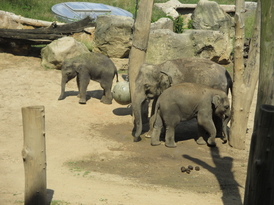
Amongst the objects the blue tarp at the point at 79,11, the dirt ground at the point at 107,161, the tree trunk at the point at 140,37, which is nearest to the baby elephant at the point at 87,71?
the dirt ground at the point at 107,161

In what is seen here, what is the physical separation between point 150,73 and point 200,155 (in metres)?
1.80

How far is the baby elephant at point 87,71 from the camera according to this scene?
10.6 metres

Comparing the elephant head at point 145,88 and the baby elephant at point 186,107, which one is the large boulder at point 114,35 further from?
the baby elephant at point 186,107

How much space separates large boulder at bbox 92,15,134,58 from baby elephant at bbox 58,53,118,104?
132 inches

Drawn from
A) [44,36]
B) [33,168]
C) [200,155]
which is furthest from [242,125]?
[44,36]

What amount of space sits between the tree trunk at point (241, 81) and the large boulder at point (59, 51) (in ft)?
20.8

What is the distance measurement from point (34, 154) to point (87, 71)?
19.1ft

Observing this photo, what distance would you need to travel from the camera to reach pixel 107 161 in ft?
24.2

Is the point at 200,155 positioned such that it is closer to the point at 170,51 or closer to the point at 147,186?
the point at 147,186

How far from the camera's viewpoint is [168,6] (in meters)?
19.8

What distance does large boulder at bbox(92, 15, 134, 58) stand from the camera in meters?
14.1

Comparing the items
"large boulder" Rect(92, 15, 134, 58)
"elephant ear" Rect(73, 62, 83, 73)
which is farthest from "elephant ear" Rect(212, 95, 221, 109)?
"large boulder" Rect(92, 15, 134, 58)

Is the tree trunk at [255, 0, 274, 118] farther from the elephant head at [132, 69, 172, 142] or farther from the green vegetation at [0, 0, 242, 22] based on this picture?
the green vegetation at [0, 0, 242, 22]

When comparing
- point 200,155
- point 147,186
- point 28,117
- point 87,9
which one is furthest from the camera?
point 87,9
